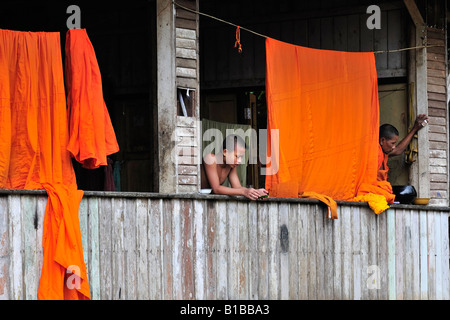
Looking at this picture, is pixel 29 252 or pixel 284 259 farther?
pixel 284 259

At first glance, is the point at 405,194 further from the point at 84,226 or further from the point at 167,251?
the point at 84,226

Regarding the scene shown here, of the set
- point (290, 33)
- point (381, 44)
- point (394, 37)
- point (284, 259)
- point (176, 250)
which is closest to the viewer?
point (176, 250)

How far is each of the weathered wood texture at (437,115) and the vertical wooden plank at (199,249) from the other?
4.01 meters

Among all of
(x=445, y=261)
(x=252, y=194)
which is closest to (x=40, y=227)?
(x=252, y=194)

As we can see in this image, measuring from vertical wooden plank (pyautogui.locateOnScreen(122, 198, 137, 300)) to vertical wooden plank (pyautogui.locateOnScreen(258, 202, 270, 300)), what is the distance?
149cm

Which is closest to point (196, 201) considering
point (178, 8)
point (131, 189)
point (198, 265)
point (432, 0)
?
point (198, 265)

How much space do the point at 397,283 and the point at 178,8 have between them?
432 centimetres

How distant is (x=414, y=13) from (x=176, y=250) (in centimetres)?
508

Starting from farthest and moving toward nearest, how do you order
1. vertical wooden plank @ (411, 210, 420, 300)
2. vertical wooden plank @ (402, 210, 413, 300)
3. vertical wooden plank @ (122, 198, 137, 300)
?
vertical wooden plank @ (411, 210, 420, 300), vertical wooden plank @ (402, 210, 413, 300), vertical wooden plank @ (122, 198, 137, 300)

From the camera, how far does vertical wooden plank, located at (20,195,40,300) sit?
701 cm

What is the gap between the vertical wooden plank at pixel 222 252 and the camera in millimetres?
A: 8180

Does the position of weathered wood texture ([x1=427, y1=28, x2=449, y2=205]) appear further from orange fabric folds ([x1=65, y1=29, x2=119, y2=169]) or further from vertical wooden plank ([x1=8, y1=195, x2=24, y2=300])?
vertical wooden plank ([x1=8, y1=195, x2=24, y2=300])

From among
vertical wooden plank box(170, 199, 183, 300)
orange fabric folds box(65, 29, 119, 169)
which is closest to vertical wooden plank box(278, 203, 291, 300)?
vertical wooden plank box(170, 199, 183, 300)

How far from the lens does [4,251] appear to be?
690cm
